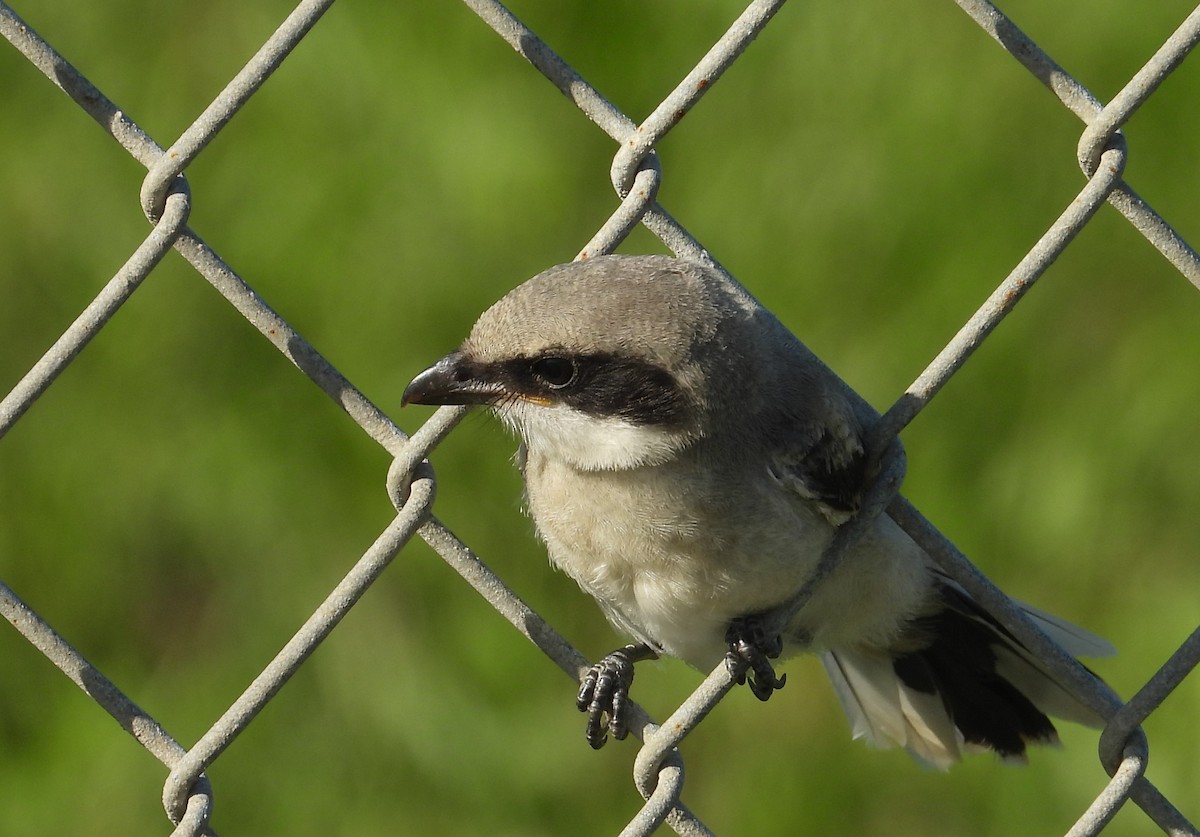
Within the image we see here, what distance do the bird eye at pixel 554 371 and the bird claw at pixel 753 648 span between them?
0.59 meters

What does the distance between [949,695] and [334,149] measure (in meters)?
2.56

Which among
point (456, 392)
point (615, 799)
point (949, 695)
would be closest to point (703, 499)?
point (456, 392)

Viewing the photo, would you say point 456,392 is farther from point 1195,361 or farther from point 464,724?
point 1195,361

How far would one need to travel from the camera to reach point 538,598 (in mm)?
4559

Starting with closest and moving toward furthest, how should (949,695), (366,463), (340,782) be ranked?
(949,695), (340,782), (366,463)

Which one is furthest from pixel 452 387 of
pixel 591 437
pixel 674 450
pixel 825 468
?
pixel 825 468

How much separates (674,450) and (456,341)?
186 centimetres

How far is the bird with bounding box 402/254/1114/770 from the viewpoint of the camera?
2.84m

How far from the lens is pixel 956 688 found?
12.4 feet

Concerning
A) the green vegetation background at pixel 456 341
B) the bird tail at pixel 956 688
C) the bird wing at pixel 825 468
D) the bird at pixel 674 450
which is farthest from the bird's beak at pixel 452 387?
the green vegetation background at pixel 456 341

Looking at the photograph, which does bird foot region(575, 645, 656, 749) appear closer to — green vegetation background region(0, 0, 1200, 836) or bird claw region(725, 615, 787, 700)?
bird claw region(725, 615, 787, 700)

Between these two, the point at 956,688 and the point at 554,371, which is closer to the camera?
the point at 554,371

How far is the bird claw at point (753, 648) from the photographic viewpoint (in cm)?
303

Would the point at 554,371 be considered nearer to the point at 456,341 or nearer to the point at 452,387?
the point at 452,387
